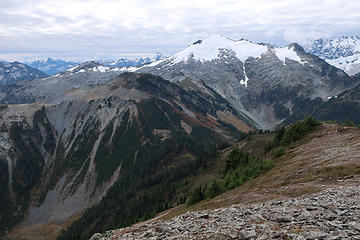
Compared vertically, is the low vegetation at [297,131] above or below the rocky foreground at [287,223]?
below

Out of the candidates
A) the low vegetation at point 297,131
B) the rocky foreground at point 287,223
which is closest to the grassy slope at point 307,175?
the rocky foreground at point 287,223

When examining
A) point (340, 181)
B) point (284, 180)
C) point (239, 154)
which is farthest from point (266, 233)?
point (239, 154)

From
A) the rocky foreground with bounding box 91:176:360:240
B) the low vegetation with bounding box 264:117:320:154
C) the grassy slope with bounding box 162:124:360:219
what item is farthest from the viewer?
the low vegetation with bounding box 264:117:320:154

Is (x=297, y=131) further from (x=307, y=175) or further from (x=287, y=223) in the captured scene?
(x=287, y=223)

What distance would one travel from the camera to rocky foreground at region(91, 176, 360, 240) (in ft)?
55.5

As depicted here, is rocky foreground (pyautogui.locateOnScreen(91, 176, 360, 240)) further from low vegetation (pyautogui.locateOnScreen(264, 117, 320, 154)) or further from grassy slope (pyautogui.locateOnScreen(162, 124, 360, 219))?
low vegetation (pyautogui.locateOnScreen(264, 117, 320, 154))

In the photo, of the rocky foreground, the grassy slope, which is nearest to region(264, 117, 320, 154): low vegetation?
the grassy slope

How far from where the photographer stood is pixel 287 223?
20312mm

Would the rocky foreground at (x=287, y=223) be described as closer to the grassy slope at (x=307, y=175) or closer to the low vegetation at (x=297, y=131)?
the grassy slope at (x=307, y=175)

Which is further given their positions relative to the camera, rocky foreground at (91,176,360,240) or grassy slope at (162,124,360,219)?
grassy slope at (162,124,360,219)

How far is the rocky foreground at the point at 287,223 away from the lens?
55.5 feet

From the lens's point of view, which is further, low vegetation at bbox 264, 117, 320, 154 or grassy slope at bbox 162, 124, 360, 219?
low vegetation at bbox 264, 117, 320, 154

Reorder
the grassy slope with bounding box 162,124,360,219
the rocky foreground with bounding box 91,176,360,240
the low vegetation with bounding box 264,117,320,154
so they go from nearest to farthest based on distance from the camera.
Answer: the rocky foreground with bounding box 91,176,360,240 < the grassy slope with bounding box 162,124,360,219 < the low vegetation with bounding box 264,117,320,154

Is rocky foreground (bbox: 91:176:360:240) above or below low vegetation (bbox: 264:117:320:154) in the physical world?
above
